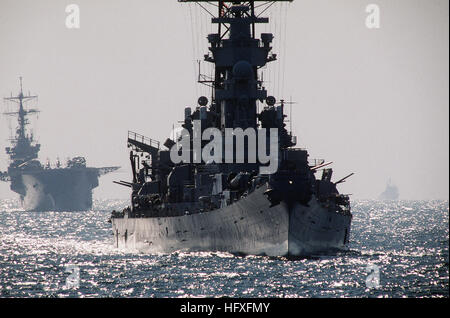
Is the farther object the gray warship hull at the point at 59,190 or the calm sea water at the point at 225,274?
the gray warship hull at the point at 59,190

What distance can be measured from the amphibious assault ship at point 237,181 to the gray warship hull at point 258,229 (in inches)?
2.2

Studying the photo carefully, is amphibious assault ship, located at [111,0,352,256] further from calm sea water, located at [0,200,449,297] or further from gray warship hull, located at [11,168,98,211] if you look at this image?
gray warship hull, located at [11,168,98,211]

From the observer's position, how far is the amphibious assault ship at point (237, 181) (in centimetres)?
4591

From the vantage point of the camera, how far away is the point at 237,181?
1959 inches

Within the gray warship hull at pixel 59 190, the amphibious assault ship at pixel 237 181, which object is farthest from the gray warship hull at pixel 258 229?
the gray warship hull at pixel 59 190

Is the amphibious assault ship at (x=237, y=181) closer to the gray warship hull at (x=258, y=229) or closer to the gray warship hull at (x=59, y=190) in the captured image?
the gray warship hull at (x=258, y=229)

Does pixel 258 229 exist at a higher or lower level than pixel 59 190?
higher

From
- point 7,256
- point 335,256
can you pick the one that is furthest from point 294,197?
point 7,256

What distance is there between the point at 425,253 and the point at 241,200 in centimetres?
1463

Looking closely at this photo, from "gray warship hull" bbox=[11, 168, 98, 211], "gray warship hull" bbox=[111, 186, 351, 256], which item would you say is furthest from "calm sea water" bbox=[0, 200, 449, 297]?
"gray warship hull" bbox=[11, 168, 98, 211]

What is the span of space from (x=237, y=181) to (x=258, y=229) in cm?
396

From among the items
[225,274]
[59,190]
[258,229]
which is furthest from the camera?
[59,190]

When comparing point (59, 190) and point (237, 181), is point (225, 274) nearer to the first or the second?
point (237, 181)

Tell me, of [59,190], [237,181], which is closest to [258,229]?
[237,181]
